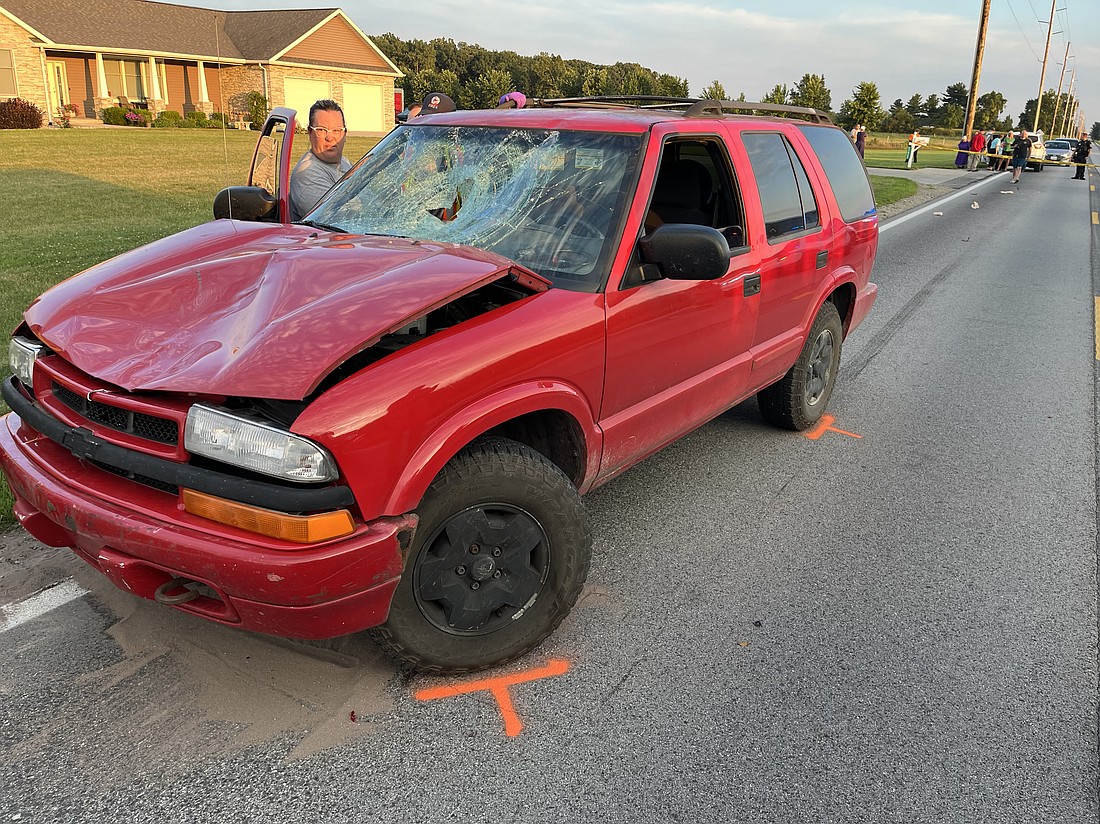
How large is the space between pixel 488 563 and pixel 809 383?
3.24 meters

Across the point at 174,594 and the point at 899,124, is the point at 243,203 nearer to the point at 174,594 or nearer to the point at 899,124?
the point at 174,594

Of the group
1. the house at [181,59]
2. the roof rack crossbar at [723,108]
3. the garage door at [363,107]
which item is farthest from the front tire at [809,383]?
the garage door at [363,107]

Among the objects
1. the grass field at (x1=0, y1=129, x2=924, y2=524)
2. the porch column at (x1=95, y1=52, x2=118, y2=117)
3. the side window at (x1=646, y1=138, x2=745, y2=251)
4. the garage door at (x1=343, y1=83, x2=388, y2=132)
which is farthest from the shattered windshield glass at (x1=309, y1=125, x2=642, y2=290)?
the garage door at (x1=343, y1=83, x2=388, y2=132)

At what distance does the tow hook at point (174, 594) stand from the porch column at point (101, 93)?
4269 cm

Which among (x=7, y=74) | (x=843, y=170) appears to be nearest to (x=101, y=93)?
(x=7, y=74)

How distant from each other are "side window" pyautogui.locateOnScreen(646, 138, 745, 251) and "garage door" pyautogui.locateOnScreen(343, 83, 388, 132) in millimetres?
44686

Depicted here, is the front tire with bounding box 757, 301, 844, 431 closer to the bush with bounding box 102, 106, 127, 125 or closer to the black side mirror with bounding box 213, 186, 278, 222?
the black side mirror with bounding box 213, 186, 278, 222

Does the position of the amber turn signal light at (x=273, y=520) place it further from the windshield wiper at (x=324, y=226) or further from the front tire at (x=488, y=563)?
the windshield wiper at (x=324, y=226)

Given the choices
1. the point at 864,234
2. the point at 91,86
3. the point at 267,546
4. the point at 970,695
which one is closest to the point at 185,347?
the point at 267,546

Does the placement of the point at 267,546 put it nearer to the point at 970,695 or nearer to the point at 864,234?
the point at 970,695

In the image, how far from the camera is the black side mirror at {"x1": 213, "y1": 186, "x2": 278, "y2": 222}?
179 inches

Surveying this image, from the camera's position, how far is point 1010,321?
29.5 ft

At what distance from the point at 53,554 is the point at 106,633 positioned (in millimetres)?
805

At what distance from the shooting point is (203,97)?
4262 centimetres
